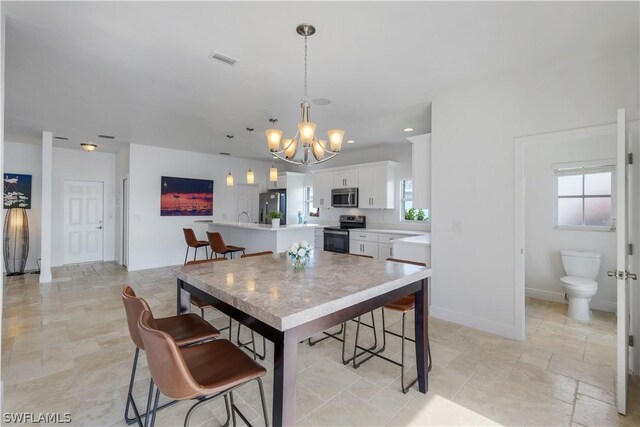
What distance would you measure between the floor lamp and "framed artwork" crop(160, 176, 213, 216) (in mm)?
2391

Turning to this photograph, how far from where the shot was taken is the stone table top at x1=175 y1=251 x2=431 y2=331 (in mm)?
1376

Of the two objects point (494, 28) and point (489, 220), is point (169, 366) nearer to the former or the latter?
point (494, 28)

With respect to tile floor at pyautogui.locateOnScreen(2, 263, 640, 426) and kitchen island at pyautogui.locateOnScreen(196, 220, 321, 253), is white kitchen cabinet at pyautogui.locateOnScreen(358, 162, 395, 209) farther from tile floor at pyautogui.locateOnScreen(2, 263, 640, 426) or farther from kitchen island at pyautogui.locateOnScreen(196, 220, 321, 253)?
tile floor at pyautogui.locateOnScreen(2, 263, 640, 426)

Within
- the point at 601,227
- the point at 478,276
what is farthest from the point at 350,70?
the point at 601,227

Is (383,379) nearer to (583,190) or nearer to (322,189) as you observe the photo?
(583,190)

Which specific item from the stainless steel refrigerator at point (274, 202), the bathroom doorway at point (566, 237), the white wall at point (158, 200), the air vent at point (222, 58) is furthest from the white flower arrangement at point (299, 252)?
the white wall at point (158, 200)

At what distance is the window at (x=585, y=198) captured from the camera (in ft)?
12.6

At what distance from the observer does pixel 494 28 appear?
2.18 metres

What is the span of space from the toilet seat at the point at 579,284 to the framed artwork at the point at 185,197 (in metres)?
6.85

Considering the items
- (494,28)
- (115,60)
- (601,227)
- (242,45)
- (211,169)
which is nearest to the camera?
(494,28)

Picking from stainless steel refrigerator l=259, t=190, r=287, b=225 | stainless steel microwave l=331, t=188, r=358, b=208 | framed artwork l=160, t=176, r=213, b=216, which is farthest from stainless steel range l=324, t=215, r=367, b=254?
framed artwork l=160, t=176, r=213, b=216

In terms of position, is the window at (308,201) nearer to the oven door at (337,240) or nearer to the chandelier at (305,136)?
the oven door at (337,240)

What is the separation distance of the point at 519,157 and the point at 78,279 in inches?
274

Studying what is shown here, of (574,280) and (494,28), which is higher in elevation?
(494,28)
